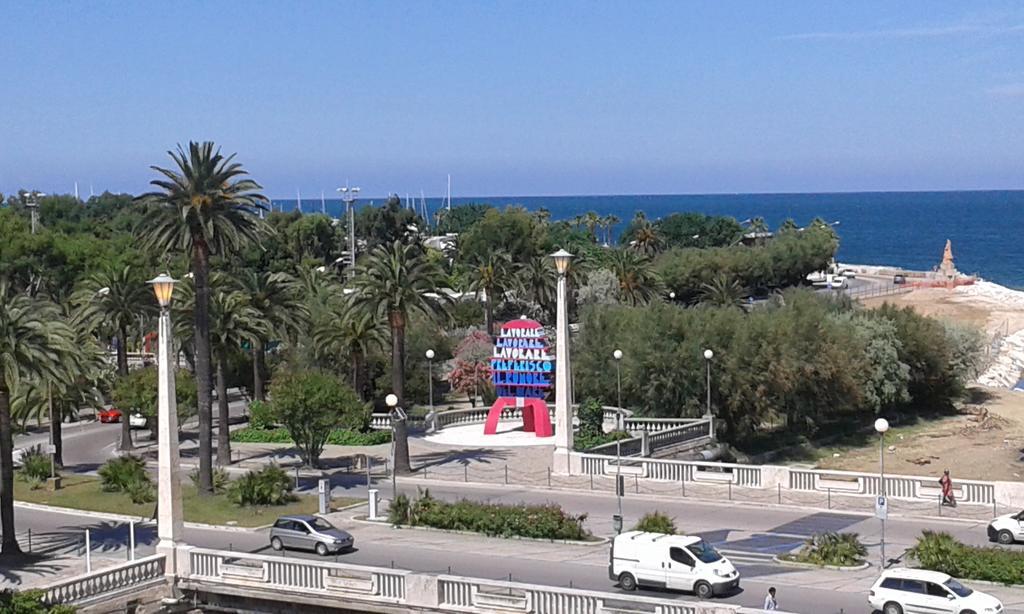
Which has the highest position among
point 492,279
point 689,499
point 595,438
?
point 492,279

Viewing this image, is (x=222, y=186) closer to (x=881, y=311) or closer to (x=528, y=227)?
(x=881, y=311)

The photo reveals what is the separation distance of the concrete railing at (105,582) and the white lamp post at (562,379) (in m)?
17.8

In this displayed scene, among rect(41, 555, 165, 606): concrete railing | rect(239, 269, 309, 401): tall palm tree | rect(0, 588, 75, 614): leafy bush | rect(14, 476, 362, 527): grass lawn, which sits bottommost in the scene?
rect(14, 476, 362, 527): grass lawn

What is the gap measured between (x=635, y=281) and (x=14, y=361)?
59644 mm

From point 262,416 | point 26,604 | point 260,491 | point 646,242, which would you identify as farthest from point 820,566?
point 646,242

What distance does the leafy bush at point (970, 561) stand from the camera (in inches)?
1150

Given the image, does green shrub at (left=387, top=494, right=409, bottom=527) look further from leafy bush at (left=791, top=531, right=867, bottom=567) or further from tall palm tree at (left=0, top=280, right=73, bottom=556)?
leafy bush at (left=791, top=531, right=867, bottom=567)

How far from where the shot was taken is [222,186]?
155 feet

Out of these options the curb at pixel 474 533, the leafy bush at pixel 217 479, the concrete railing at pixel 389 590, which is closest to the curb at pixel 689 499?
the leafy bush at pixel 217 479

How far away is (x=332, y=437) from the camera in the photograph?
60.2m

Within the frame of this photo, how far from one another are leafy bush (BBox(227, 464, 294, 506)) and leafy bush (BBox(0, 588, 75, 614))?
16.4m

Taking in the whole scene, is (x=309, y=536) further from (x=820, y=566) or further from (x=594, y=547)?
(x=820, y=566)

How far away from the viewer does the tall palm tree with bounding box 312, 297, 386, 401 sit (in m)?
65.2

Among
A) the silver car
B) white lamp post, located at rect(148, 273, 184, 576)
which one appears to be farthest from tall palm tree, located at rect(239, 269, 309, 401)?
white lamp post, located at rect(148, 273, 184, 576)
